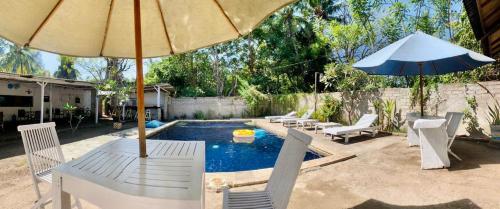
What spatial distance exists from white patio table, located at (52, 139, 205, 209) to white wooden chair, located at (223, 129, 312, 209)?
1.66 ft

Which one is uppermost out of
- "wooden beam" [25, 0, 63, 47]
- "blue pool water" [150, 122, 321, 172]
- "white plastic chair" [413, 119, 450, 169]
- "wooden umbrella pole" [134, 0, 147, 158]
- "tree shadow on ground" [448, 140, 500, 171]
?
"wooden beam" [25, 0, 63, 47]

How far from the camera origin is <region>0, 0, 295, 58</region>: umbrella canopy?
8.65ft

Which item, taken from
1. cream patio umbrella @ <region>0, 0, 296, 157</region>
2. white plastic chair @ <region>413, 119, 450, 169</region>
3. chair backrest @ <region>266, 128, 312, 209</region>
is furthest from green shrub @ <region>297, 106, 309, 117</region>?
chair backrest @ <region>266, 128, 312, 209</region>

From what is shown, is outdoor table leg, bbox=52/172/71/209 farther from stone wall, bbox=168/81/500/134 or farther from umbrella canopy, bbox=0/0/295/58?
stone wall, bbox=168/81/500/134

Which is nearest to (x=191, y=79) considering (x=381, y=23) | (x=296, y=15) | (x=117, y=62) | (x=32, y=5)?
(x=117, y=62)

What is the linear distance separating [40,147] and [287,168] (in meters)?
Result: 2.84

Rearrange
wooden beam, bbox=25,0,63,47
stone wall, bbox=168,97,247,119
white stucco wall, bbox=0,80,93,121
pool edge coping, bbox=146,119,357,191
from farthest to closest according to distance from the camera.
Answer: stone wall, bbox=168,97,247,119
white stucco wall, bbox=0,80,93,121
pool edge coping, bbox=146,119,357,191
wooden beam, bbox=25,0,63,47

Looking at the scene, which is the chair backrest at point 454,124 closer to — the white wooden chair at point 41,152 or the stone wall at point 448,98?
the stone wall at point 448,98

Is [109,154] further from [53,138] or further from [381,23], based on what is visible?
[381,23]

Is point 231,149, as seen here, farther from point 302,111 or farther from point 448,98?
point 302,111

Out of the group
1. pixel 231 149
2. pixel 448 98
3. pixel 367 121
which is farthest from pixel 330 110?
pixel 231 149

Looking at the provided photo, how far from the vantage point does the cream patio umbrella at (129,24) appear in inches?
100

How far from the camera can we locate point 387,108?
11117 millimetres

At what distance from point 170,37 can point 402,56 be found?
4554 millimetres
